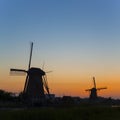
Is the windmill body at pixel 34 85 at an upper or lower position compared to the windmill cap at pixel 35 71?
lower

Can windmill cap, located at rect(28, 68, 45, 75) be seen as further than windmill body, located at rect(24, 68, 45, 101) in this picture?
Yes

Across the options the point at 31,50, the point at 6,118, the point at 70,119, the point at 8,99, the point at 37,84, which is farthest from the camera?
the point at 8,99

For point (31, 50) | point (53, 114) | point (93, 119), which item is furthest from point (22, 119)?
point (31, 50)

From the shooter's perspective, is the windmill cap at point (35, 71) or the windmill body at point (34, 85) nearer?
the windmill body at point (34, 85)

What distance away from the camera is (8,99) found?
87812 mm

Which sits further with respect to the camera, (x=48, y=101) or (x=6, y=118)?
(x=48, y=101)

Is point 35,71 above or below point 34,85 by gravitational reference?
above

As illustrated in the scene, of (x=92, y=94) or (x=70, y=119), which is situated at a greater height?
(x=92, y=94)

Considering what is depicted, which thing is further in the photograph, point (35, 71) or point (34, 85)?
point (35, 71)

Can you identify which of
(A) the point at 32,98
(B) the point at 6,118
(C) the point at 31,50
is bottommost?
(B) the point at 6,118

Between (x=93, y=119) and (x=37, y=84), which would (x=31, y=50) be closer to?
(x=37, y=84)

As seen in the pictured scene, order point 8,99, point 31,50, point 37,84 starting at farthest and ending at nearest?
point 8,99 < point 31,50 < point 37,84

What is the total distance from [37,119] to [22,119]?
136 cm

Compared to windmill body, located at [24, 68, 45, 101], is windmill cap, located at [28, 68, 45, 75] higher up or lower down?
higher up
